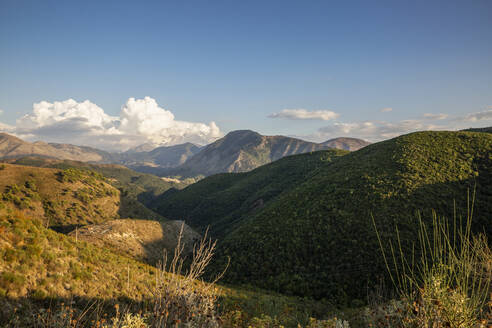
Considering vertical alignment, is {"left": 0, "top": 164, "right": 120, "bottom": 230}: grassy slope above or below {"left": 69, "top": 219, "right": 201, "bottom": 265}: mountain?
above

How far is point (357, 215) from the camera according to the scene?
32.8 metres

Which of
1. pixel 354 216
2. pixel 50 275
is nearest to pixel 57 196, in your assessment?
pixel 50 275

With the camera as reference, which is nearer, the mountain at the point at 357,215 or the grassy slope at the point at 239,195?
the mountain at the point at 357,215

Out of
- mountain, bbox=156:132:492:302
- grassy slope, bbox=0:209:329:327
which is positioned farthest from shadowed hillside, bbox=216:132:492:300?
grassy slope, bbox=0:209:329:327

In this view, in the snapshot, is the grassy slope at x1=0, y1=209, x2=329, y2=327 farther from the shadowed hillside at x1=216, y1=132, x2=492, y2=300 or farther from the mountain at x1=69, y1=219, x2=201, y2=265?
the mountain at x1=69, y1=219, x2=201, y2=265

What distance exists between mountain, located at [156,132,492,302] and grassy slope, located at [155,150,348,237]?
30.5m

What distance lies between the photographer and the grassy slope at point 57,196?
5312cm

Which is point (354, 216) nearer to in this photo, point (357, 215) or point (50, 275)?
point (357, 215)

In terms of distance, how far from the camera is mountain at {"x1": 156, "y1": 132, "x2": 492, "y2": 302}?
88.4 feet

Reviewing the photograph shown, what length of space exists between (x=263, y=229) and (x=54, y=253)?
2954cm

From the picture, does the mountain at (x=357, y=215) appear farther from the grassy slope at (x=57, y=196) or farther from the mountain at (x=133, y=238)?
the grassy slope at (x=57, y=196)

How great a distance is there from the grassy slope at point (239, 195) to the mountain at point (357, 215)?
30.5 metres

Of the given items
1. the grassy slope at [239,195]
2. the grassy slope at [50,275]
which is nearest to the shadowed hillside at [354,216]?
the grassy slope at [50,275]

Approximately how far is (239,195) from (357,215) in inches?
2675
